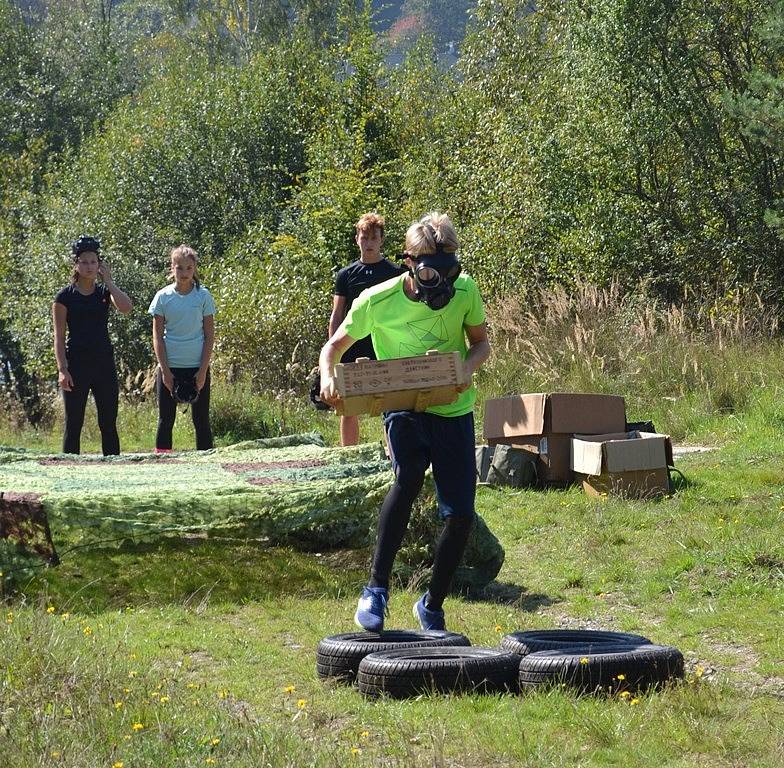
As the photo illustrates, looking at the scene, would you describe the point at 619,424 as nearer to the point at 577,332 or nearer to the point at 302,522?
the point at 302,522

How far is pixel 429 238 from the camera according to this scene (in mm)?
5680

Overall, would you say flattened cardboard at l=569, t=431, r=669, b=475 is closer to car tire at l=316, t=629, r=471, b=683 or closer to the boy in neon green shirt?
the boy in neon green shirt

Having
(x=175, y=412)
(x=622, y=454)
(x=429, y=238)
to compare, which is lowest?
(x=622, y=454)

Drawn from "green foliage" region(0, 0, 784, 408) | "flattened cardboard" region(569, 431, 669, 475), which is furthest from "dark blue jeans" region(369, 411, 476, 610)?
"green foliage" region(0, 0, 784, 408)

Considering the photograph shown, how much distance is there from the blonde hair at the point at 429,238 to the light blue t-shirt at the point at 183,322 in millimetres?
4916

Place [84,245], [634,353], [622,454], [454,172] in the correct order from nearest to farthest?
1. [622,454]
2. [84,245]
3. [634,353]
4. [454,172]

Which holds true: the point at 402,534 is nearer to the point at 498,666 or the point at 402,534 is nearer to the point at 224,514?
the point at 498,666

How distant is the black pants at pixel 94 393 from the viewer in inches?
409

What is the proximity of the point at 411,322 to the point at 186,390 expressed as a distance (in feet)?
16.5

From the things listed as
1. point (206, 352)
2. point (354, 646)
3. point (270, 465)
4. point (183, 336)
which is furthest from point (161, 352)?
point (354, 646)

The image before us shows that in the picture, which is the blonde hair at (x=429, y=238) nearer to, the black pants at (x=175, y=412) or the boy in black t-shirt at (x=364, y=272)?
the boy in black t-shirt at (x=364, y=272)

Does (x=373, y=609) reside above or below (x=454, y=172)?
below

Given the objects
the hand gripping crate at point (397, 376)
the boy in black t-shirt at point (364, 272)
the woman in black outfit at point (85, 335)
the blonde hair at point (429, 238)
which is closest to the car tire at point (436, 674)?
the hand gripping crate at point (397, 376)

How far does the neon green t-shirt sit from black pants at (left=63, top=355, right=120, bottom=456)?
5049mm
